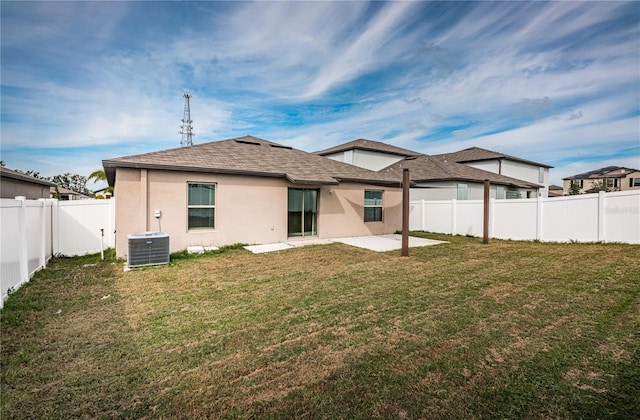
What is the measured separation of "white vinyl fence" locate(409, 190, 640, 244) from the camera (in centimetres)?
980

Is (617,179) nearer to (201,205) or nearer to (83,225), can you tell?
(201,205)

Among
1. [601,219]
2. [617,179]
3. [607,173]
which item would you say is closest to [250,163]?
[601,219]

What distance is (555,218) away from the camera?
37.4 ft

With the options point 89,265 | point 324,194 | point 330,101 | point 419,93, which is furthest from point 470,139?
point 89,265

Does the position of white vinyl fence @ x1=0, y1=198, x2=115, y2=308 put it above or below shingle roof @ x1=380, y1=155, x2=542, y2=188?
below

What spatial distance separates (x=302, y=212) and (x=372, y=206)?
364cm

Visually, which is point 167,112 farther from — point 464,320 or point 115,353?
point 464,320

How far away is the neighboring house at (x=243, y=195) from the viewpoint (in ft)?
28.0

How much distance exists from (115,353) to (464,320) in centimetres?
431

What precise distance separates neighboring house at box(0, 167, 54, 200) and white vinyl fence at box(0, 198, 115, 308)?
18.2ft

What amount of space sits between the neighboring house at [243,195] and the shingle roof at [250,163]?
28 mm

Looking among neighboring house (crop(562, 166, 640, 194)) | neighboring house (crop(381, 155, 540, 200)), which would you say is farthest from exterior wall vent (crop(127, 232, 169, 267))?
neighboring house (crop(562, 166, 640, 194))

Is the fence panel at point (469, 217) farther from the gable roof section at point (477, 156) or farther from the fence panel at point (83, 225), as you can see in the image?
the gable roof section at point (477, 156)

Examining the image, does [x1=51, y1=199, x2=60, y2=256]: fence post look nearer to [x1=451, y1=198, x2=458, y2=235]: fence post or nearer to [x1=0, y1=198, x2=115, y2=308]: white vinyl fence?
[x1=0, y1=198, x2=115, y2=308]: white vinyl fence
